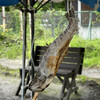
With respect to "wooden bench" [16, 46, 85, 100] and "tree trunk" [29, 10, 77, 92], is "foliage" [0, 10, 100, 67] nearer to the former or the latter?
"wooden bench" [16, 46, 85, 100]

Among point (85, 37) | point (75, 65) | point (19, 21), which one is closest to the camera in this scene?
point (75, 65)

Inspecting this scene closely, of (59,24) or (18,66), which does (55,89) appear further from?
(59,24)

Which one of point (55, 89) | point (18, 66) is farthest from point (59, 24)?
point (55, 89)

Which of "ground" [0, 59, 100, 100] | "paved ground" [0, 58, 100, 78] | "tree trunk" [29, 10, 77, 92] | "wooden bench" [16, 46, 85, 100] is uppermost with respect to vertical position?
"tree trunk" [29, 10, 77, 92]

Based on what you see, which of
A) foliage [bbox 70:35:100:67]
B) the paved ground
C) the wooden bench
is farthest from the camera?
foliage [bbox 70:35:100:67]

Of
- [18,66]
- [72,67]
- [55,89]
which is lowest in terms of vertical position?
[55,89]

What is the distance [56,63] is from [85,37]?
687 cm

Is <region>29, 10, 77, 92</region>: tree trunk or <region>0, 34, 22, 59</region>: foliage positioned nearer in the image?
<region>29, 10, 77, 92</region>: tree trunk

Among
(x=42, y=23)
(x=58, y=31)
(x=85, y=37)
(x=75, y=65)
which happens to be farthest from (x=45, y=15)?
(x=75, y=65)

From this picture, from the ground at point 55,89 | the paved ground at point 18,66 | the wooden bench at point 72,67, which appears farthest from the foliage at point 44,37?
the wooden bench at point 72,67

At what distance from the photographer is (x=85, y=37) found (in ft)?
26.6

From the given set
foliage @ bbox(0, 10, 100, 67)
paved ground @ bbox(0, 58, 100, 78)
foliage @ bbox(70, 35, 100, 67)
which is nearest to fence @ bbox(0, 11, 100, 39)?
foliage @ bbox(0, 10, 100, 67)

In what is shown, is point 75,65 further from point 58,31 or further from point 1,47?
point 1,47

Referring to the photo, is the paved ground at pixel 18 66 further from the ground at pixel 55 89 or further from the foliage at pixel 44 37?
the foliage at pixel 44 37
